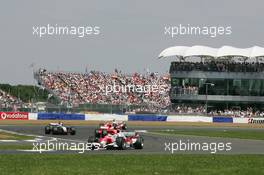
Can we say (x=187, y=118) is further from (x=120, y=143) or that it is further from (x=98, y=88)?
(x=120, y=143)

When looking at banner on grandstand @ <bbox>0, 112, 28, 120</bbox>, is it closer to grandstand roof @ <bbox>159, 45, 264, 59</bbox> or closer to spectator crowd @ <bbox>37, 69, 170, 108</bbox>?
spectator crowd @ <bbox>37, 69, 170, 108</bbox>

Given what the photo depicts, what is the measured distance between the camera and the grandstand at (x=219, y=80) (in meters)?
97.9

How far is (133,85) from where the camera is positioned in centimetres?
9475

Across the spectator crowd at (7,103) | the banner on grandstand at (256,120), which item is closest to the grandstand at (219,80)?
the banner on grandstand at (256,120)

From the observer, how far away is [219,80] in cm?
9962

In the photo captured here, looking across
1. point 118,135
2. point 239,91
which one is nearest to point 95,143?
point 118,135

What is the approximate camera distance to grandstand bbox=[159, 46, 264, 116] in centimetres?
9794

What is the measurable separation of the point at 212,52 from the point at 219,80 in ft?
14.4

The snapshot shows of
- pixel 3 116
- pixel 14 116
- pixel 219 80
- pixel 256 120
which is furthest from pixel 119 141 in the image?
pixel 219 80

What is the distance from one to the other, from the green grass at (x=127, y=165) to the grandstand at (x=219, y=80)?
7018 centimetres

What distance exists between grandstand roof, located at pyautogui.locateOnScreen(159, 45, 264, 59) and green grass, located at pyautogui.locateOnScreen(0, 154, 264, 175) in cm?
7005

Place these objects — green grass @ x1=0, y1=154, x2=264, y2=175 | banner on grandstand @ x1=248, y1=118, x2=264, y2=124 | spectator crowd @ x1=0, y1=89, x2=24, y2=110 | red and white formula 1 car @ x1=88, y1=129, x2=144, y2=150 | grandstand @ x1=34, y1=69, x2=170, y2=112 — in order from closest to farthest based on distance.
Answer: green grass @ x1=0, y1=154, x2=264, y2=175 < red and white formula 1 car @ x1=88, y1=129, x2=144, y2=150 < spectator crowd @ x1=0, y1=89, x2=24, y2=110 < banner on grandstand @ x1=248, y1=118, x2=264, y2=124 < grandstand @ x1=34, y1=69, x2=170, y2=112

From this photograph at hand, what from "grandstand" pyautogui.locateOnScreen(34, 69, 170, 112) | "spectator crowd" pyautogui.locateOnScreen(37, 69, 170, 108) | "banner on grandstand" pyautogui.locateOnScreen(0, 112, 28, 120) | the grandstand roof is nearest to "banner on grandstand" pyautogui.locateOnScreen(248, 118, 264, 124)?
"grandstand" pyautogui.locateOnScreen(34, 69, 170, 112)

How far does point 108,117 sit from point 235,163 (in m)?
50.8
